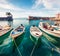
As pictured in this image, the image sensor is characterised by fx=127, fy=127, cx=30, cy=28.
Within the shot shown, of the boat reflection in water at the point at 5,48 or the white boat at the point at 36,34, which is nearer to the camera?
the boat reflection in water at the point at 5,48

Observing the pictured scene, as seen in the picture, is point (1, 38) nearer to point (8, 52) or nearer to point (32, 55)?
point (8, 52)

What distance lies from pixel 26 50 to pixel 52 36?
3625 millimetres

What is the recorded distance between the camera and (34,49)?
25.9 ft

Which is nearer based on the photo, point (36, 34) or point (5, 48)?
point (5, 48)

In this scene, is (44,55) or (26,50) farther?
(26,50)

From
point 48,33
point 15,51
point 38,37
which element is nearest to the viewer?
point 15,51

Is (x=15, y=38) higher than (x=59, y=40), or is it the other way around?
(x=15, y=38)

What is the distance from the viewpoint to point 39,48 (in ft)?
26.8

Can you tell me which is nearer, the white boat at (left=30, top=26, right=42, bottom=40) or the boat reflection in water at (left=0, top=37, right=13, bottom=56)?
the boat reflection in water at (left=0, top=37, right=13, bottom=56)

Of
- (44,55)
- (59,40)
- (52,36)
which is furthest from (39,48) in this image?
(52,36)

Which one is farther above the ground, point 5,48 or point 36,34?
point 36,34

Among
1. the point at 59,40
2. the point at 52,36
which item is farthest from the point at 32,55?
the point at 52,36

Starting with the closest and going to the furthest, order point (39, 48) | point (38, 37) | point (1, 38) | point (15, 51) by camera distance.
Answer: point (15, 51), point (39, 48), point (38, 37), point (1, 38)

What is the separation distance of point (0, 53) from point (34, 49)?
207cm
